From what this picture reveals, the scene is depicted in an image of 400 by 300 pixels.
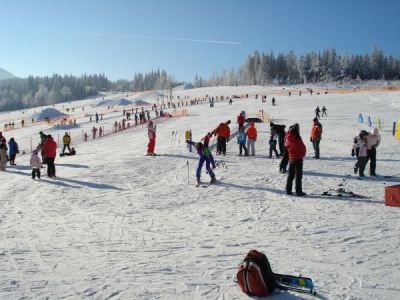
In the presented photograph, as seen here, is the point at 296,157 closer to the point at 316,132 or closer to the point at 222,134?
the point at 316,132

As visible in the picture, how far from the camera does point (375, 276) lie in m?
6.00

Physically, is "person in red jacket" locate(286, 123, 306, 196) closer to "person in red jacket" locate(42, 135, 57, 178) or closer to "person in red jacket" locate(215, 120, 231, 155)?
"person in red jacket" locate(215, 120, 231, 155)

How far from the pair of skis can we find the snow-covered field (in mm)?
108

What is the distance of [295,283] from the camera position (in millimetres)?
5582

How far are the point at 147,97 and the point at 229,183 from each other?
13401 cm

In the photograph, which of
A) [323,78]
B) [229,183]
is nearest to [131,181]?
[229,183]

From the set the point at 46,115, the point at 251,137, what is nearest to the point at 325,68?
the point at 46,115

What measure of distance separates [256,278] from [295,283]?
56cm

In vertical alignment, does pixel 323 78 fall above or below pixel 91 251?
above

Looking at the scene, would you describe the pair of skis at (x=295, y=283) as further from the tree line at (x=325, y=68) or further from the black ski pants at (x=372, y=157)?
the tree line at (x=325, y=68)

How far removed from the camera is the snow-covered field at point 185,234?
5.86 meters

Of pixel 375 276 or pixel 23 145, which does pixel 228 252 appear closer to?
pixel 375 276

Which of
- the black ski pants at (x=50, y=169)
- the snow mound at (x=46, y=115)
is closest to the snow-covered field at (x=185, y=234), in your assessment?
the black ski pants at (x=50, y=169)

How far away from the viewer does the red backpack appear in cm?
544
